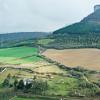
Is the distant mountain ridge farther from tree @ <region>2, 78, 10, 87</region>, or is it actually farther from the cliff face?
tree @ <region>2, 78, 10, 87</region>

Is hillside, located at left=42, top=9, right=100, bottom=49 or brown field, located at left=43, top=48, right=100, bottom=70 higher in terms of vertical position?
hillside, located at left=42, top=9, right=100, bottom=49

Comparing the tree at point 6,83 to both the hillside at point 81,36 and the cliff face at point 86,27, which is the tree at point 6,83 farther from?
the cliff face at point 86,27

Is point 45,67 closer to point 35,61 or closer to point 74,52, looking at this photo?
point 35,61

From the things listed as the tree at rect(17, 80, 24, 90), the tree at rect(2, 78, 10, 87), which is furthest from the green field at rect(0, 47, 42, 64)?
the tree at rect(17, 80, 24, 90)

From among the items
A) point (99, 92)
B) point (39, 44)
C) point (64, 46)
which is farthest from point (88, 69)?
point (39, 44)

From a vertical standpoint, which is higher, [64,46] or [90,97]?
[64,46]
